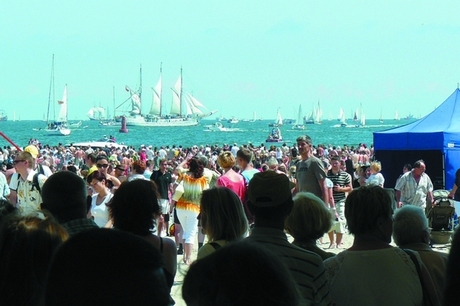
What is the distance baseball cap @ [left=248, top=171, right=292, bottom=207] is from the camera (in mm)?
3447

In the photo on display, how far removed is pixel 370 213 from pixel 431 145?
11.2 metres

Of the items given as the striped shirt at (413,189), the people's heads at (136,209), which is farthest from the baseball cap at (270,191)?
the striped shirt at (413,189)

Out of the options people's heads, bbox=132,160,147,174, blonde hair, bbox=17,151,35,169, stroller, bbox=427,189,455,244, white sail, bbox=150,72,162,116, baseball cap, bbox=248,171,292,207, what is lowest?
stroller, bbox=427,189,455,244

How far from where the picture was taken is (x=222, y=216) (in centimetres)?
402

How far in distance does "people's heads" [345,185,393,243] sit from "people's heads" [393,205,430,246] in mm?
317

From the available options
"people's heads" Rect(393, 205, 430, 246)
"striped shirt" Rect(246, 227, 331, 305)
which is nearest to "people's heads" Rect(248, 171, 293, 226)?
"striped shirt" Rect(246, 227, 331, 305)

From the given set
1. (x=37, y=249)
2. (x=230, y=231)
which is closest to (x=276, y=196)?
(x=230, y=231)

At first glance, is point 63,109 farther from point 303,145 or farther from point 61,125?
point 303,145

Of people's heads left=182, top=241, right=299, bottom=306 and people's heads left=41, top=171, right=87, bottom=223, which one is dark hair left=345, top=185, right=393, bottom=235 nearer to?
people's heads left=41, top=171, right=87, bottom=223

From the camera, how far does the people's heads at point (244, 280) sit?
1389 millimetres

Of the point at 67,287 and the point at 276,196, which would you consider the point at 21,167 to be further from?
the point at 67,287

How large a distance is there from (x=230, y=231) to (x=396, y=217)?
36.3 inches

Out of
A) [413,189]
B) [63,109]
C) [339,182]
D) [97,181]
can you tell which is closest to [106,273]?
[97,181]

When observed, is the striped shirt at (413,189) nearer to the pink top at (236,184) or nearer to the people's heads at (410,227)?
the pink top at (236,184)
